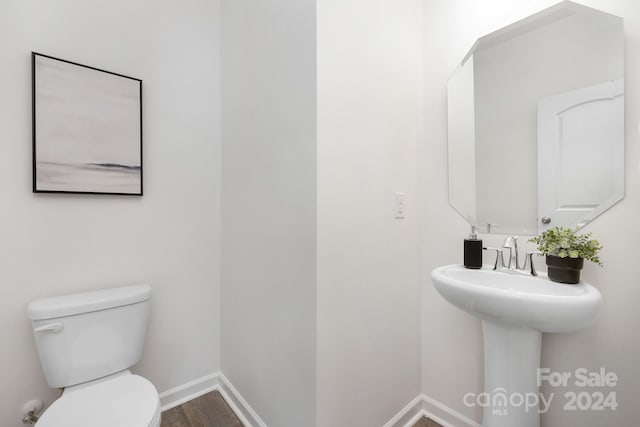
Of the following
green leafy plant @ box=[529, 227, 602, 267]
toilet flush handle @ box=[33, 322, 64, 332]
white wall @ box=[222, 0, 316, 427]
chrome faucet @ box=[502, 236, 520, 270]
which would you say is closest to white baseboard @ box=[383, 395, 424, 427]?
white wall @ box=[222, 0, 316, 427]

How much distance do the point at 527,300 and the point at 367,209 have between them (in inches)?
25.9

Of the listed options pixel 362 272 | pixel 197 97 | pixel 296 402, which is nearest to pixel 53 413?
→ pixel 296 402

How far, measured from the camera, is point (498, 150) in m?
1.33

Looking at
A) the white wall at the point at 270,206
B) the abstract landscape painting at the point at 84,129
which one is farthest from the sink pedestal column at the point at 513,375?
the abstract landscape painting at the point at 84,129

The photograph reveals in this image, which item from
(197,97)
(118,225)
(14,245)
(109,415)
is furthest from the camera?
(197,97)

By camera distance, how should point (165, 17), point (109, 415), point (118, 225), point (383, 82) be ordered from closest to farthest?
point (109, 415)
point (383, 82)
point (118, 225)
point (165, 17)

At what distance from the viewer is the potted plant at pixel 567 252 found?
3.33 feet

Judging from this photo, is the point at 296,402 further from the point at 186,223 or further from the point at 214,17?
the point at 214,17

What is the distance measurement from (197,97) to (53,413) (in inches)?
63.0

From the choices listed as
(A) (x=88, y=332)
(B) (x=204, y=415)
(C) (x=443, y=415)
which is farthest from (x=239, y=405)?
(C) (x=443, y=415)

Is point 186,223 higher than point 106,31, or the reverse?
point 106,31

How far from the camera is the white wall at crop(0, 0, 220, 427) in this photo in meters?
1.25

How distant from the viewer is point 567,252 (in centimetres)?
103

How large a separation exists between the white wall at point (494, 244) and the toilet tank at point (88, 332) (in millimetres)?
1487
